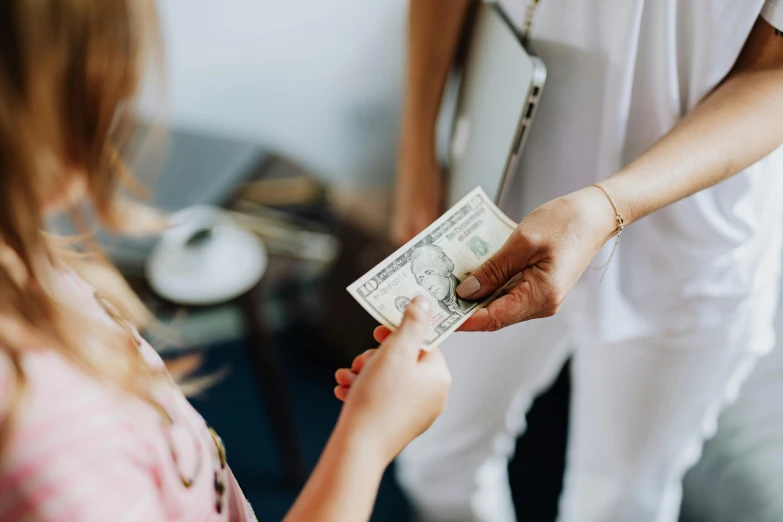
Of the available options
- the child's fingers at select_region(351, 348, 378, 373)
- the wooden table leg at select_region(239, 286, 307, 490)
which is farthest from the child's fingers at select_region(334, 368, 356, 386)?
the wooden table leg at select_region(239, 286, 307, 490)

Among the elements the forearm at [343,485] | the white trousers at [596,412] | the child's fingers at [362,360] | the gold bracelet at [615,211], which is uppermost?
the gold bracelet at [615,211]

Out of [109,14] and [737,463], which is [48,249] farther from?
[737,463]

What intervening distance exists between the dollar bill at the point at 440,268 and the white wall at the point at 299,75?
→ 1.17 metres

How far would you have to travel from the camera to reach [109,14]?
1.48ft

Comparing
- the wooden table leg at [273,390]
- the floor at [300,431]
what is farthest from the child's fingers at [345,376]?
the floor at [300,431]

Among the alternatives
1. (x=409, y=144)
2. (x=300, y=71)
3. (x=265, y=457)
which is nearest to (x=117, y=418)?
(x=409, y=144)

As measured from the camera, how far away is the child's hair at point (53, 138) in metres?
0.41

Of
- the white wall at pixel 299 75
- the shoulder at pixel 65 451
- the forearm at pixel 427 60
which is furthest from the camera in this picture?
the white wall at pixel 299 75

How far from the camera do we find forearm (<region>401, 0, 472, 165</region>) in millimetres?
875

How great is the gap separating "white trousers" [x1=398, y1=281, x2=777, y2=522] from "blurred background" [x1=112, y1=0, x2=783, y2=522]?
141mm

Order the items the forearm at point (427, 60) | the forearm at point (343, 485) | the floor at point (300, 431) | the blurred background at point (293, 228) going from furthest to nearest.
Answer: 1. the floor at point (300, 431)
2. the blurred background at point (293, 228)
3. the forearm at point (427, 60)
4. the forearm at point (343, 485)

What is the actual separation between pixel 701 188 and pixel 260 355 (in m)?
0.93

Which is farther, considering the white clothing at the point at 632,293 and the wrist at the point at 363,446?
the white clothing at the point at 632,293

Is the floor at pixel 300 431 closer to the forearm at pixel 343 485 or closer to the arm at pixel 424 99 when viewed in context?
the arm at pixel 424 99
